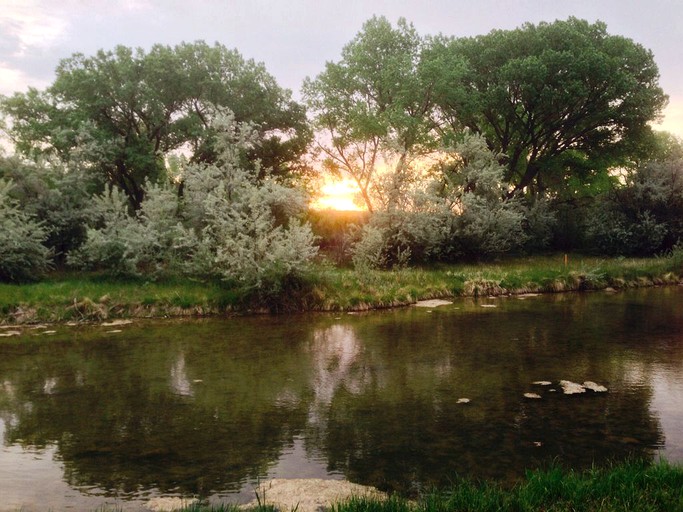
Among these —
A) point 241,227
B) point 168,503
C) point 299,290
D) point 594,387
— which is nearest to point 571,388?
point 594,387

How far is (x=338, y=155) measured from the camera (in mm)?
43344

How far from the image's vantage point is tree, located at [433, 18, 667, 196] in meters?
38.6

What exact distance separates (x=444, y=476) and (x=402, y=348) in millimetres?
9134

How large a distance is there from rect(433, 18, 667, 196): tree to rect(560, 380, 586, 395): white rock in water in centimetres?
2959

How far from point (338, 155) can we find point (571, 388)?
1317 inches

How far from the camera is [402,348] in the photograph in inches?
676

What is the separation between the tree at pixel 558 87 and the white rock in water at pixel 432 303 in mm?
17824

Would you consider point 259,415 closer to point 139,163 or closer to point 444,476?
point 444,476

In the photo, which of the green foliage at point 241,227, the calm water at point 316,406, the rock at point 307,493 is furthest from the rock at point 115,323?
the rock at point 307,493

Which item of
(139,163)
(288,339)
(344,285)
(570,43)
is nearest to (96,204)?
(139,163)

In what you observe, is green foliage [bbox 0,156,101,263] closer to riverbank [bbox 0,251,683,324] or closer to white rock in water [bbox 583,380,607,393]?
riverbank [bbox 0,251,683,324]

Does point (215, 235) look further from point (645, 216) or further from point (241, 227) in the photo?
point (645, 216)

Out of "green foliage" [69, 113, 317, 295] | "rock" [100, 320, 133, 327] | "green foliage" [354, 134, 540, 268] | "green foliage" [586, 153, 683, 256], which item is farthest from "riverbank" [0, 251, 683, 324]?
"green foliage" [586, 153, 683, 256]

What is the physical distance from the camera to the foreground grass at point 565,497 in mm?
6086
